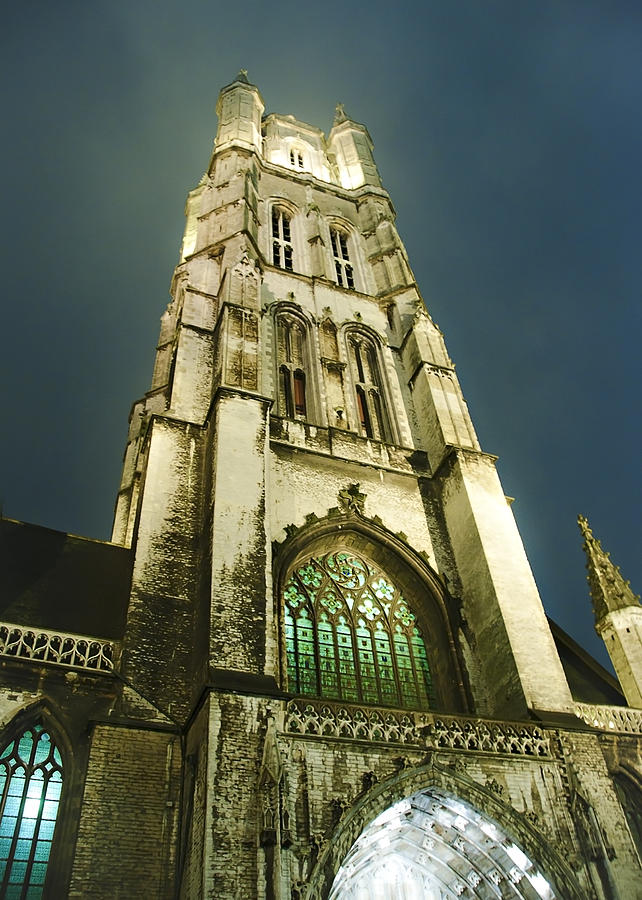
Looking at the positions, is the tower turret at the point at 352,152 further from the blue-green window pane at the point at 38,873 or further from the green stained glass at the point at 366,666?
the blue-green window pane at the point at 38,873

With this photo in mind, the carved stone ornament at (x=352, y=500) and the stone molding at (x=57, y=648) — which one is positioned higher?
the carved stone ornament at (x=352, y=500)

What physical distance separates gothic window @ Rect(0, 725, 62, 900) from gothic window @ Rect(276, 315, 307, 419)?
965 centimetres

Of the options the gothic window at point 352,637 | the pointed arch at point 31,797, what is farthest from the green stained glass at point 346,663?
the pointed arch at point 31,797

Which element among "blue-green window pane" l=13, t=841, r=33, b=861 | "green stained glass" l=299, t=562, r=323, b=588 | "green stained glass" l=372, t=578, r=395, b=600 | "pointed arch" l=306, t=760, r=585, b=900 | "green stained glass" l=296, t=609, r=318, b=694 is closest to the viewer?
"blue-green window pane" l=13, t=841, r=33, b=861

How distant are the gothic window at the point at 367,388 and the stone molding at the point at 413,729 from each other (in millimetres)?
8420

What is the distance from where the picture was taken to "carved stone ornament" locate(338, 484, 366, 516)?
616 inches

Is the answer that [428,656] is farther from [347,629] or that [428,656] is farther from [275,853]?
[275,853]

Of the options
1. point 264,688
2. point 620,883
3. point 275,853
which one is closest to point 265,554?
point 264,688

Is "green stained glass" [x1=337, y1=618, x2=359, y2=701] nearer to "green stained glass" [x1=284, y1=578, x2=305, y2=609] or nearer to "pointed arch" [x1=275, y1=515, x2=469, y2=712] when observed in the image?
"pointed arch" [x1=275, y1=515, x2=469, y2=712]

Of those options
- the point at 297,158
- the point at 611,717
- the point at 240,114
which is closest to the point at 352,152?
the point at 297,158

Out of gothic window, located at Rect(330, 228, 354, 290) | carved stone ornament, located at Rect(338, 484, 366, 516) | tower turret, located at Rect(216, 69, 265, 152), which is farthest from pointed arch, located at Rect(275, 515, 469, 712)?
tower turret, located at Rect(216, 69, 265, 152)

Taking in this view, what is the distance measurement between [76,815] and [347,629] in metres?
6.09

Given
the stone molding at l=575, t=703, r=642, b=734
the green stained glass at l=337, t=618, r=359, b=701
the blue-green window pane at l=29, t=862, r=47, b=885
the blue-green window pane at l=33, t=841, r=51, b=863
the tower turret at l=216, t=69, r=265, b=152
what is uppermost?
the tower turret at l=216, t=69, r=265, b=152

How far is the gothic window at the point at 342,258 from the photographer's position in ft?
80.0
